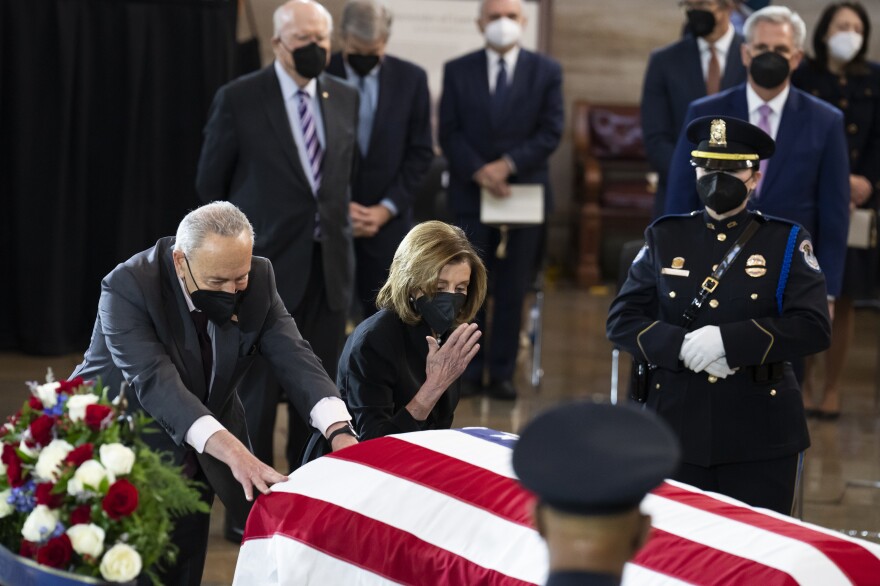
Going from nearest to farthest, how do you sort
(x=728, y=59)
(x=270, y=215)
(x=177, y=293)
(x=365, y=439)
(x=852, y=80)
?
(x=177, y=293), (x=365, y=439), (x=270, y=215), (x=728, y=59), (x=852, y=80)

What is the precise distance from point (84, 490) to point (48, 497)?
7 centimetres

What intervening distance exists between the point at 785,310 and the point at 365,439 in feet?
3.61

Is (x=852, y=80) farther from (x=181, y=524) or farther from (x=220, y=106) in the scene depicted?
(x=181, y=524)

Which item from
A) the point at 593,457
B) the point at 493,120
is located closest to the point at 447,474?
the point at 593,457

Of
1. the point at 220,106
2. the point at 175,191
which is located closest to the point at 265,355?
the point at 220,106

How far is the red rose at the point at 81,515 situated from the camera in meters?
2.14

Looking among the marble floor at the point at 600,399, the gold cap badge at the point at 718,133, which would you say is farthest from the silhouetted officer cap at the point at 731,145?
the marble floor at the point at 600,399

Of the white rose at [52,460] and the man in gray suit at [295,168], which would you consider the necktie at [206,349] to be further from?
the man in gray suit at [295,168]

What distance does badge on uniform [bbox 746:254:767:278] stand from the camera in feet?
11.3

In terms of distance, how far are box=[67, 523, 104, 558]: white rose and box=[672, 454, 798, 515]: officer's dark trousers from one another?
1.77m

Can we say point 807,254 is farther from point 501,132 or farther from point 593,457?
point 501,132

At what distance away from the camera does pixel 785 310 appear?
347 centimetres

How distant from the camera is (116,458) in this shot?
2152 millimetres

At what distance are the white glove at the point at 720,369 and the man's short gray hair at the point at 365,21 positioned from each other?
A: 8.27ft
